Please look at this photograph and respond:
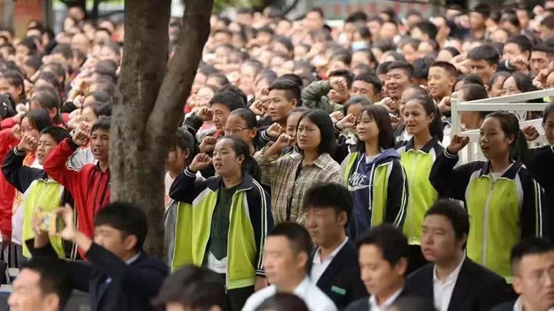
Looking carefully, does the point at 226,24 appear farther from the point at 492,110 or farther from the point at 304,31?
the point at 492,110

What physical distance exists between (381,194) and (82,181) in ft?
6.50

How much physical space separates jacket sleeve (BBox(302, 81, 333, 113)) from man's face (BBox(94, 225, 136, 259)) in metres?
5.69

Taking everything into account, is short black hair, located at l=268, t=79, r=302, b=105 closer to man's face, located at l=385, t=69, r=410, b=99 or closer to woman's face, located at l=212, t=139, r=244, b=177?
man's face, located at l=385, t=69, r=410, b=99

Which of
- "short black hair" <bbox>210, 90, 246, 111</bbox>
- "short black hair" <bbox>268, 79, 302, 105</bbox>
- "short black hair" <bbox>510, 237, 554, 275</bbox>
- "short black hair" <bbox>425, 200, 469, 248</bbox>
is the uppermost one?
"short black hair" <bbox>268, 79, 302, 105</bbox>

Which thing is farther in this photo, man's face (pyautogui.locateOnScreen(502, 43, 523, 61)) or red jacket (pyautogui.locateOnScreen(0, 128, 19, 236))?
man's face (pyautogui.locateOnScreen(502, 43, 523, 61))

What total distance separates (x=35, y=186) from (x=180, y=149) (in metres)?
1.13

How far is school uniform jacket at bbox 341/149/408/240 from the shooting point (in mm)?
9906

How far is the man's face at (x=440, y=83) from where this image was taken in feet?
42.1

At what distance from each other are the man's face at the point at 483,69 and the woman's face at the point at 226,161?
5.08 metres

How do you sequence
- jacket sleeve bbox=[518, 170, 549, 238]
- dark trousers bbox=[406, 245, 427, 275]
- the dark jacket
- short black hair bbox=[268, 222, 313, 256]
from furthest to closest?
dark trousers bbox=[406, 245, 427, 275] → jacket sleeve bbox=[518, 170, 549, 238] → short black hair bbox=[268, 222, 313, 256] → the dark jacket

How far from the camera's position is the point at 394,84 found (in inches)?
520

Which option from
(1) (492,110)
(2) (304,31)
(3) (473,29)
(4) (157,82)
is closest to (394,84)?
(1) (492,110)

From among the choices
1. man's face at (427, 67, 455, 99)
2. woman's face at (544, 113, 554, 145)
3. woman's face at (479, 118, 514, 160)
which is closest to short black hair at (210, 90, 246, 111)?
man's face at (427, 67, 455, 99)

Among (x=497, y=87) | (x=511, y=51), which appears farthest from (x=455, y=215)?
(x=511, y=51)
